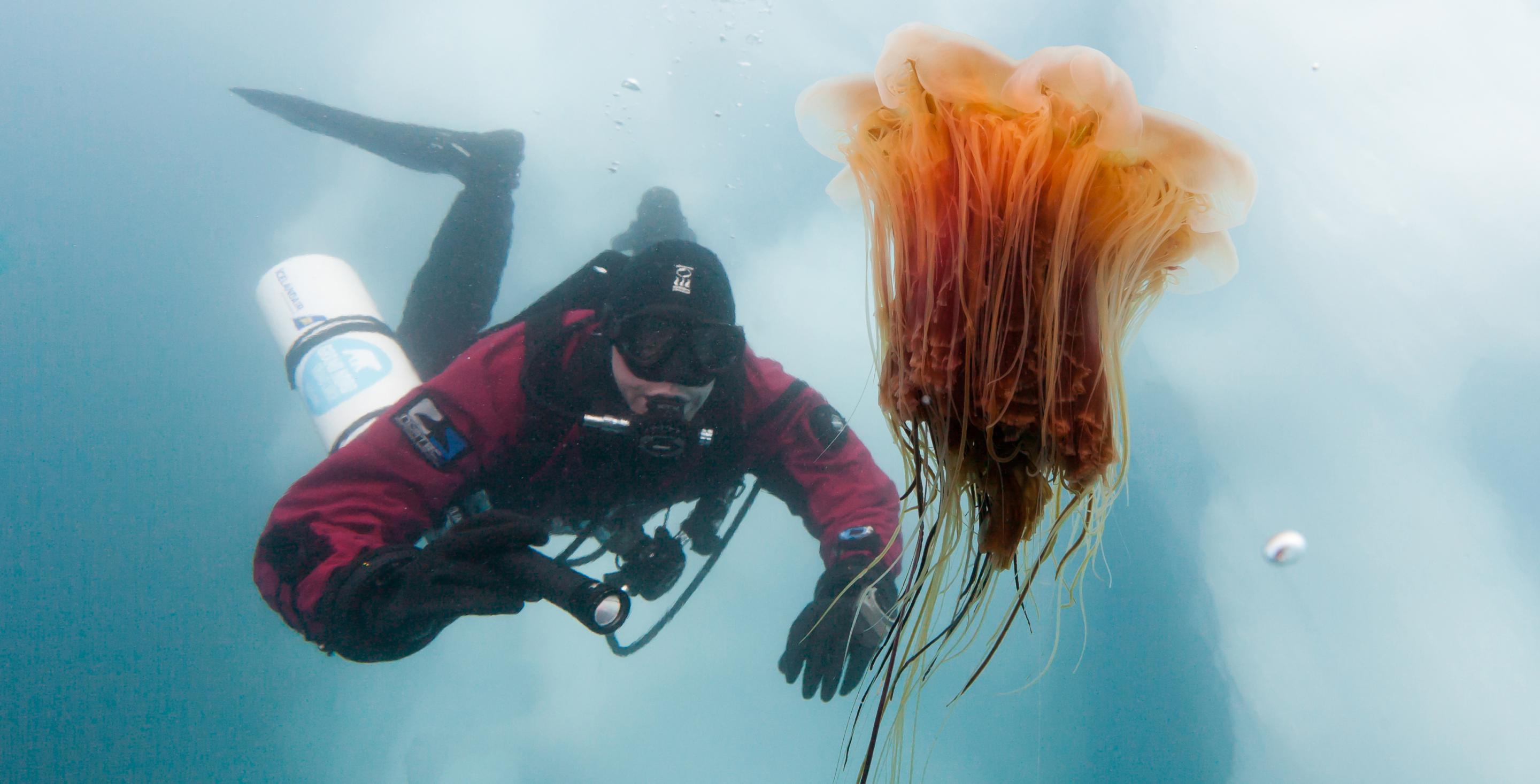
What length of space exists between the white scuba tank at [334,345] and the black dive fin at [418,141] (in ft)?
5.65

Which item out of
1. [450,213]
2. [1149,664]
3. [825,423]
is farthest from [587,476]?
[1149,664]

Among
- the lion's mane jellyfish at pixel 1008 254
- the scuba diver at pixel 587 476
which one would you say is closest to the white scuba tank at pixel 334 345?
the scuba diver at pixel 587 476

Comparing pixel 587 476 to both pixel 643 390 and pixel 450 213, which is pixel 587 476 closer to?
pixel 643 390

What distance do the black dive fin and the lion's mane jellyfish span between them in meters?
5.52

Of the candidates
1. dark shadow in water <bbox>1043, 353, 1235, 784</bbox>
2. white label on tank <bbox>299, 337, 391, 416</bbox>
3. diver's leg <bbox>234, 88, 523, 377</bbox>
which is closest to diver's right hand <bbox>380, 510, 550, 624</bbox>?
white label on tank <bbox>299, 337, 391, 416</bbox>

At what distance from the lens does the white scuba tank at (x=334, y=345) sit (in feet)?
13.3

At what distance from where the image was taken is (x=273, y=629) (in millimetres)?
13672

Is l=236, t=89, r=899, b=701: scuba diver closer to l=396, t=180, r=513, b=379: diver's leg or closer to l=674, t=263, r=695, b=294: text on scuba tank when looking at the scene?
l=674, t=263, r=695, b=294: text on scuba tank

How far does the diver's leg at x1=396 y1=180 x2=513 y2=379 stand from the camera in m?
5.25

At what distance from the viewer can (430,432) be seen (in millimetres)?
3213

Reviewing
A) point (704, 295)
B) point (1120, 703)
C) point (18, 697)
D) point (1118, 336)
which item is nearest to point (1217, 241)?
point (1118, 336)

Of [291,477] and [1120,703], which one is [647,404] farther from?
[291,477]

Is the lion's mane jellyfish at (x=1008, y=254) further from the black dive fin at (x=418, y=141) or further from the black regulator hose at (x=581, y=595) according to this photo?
the black dive fin at (x=418, y=141)

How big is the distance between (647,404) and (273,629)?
1582 cm
